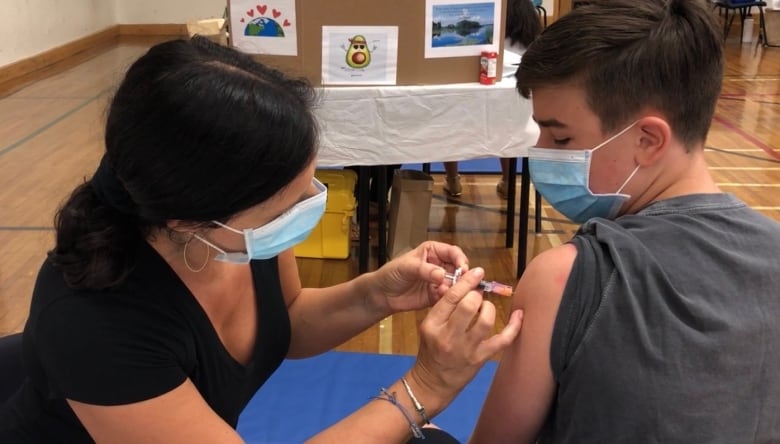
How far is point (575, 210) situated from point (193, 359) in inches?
28.5

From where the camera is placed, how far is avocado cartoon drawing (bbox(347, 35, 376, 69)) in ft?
8.88

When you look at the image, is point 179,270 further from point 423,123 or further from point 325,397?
point 423,123

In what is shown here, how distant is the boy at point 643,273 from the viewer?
0.90 m

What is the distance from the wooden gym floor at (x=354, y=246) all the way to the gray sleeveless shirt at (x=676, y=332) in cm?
77

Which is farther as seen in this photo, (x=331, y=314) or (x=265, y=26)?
(x=265, y=26)

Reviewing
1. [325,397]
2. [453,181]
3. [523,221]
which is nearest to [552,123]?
[325,397]

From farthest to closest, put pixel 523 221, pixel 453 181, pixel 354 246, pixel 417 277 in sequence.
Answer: pixel 453 181 < pixel 354 246 < pixel 523 221 < pixel 417 277

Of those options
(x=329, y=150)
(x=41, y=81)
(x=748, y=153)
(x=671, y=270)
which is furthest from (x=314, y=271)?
(x=41, y=81)

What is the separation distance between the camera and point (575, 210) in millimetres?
1296

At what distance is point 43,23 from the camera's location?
7.78 m

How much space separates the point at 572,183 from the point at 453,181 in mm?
2917

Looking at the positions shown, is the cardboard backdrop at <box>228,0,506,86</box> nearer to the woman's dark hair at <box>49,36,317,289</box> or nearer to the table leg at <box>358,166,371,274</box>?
the table leg at <box>358,166,371,274</box>

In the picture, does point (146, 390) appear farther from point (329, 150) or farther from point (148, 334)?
point (329, 150)

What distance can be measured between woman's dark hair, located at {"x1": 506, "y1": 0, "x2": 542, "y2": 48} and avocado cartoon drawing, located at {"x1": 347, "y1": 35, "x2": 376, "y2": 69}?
1.36 metres
